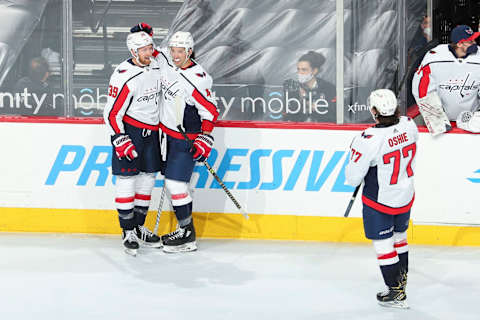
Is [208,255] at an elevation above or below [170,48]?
below

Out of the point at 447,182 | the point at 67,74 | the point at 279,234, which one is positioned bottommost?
the point at 279,234

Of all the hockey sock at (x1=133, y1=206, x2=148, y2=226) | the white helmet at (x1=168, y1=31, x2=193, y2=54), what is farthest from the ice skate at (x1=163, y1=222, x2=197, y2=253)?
the white helmet at (x1=168, y1=31, x2=193, y2=54)

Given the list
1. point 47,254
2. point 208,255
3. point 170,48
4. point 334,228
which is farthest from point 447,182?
point 47,254

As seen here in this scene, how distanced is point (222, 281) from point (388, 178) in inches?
46.6

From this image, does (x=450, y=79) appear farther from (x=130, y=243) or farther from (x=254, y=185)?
(x=130, y=243)

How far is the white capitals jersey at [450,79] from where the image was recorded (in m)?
5.75

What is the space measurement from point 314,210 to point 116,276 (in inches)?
57.2

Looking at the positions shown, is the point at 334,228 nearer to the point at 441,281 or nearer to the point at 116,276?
the point at 441,281

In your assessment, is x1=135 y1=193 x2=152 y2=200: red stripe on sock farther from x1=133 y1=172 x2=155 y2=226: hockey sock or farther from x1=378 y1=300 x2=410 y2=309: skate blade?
x1=378 y1=300 x2=410 y2=309: skate blade

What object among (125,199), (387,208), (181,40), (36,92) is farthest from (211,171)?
(36,92)

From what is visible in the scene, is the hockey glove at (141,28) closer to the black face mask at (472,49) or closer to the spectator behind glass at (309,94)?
the spectator behind glass at (309,94)

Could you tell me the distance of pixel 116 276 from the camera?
16.2ft

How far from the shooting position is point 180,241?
217 inches

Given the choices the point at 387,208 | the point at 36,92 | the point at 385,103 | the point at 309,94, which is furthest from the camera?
the point at 36,92
